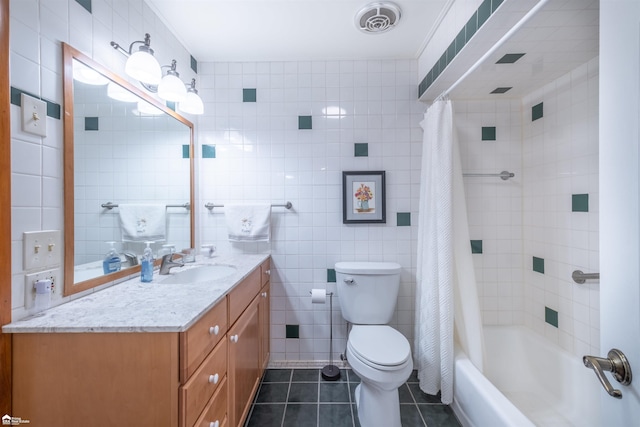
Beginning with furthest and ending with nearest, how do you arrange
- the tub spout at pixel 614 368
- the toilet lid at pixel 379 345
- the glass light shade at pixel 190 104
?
the glass light shade at pixel 190 104 < the toilet lid at pixel 379 345 < the tub spout at pixel 614 368

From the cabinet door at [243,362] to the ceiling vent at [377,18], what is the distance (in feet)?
5.62

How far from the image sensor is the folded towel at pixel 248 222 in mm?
1720

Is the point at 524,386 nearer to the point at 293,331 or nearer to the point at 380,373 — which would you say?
the point at 380,373

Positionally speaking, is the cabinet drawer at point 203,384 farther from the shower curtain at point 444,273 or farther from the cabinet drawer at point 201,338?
→ the shower curtain at point 444,273

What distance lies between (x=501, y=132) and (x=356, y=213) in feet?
3.75

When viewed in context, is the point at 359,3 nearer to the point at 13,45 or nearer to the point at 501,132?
the point at 501,132

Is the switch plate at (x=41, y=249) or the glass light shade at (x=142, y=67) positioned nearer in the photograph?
the switch plate at (x=41, y=249)

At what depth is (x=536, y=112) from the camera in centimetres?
158

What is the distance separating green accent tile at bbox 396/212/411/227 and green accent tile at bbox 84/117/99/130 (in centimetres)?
171

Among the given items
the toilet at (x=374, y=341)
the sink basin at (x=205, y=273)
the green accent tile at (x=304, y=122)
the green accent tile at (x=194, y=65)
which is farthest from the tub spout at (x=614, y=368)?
the green accent tile at (x=194, y=65)

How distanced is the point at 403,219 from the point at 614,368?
129 cm

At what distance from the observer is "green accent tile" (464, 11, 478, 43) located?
1.08 meters

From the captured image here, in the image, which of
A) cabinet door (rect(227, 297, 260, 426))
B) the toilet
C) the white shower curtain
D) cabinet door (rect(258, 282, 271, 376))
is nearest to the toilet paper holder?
the toilet

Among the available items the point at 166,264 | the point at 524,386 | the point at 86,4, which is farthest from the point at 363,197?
the point at 86,4
